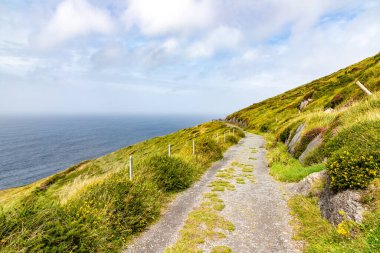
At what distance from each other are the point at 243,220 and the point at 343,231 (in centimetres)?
377

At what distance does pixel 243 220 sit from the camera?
29.3 feet

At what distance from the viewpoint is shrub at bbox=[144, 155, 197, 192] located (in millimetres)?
12217

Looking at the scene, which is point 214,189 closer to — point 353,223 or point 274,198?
point 274,198

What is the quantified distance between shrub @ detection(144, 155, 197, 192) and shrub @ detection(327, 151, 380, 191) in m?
7.44

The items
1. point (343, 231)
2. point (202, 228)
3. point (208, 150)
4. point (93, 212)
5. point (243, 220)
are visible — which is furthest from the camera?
point (208, 150)

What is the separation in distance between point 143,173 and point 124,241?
461 cm

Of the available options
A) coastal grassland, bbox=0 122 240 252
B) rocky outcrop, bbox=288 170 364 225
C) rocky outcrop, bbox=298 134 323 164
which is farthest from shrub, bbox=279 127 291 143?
coastal grassland, bbox=0 122 240 252

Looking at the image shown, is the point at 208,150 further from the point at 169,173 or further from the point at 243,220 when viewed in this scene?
the point at 243,220

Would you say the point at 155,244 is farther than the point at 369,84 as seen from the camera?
No

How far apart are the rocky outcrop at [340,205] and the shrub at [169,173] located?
22.7 feet

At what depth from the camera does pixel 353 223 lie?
6.05m

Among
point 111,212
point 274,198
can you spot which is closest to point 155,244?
point 111,212

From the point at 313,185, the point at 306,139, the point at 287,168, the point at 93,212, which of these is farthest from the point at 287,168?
the point at 93,212

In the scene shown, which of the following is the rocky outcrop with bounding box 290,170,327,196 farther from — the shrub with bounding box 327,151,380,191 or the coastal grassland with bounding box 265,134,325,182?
the shrub with bounding box 327,151,380,191
